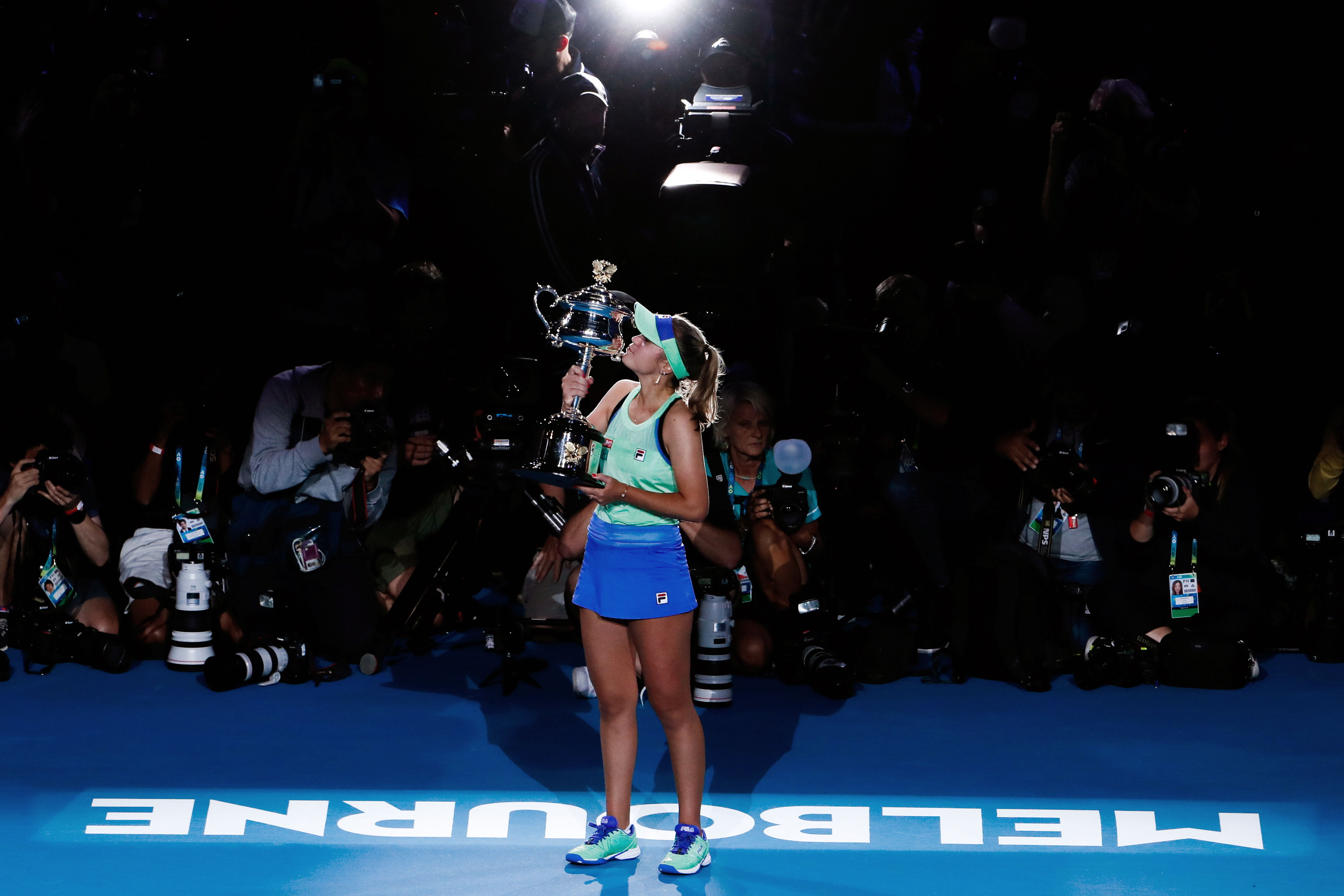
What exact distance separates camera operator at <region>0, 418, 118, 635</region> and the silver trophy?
2.68 meters

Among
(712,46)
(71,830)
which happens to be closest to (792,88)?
(712,46)

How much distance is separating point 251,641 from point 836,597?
7.51 ft

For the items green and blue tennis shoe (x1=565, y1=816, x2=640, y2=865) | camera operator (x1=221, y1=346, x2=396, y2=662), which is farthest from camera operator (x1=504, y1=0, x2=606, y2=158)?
green and blue tennis shoe (x1=565, y1=816, x2=640, y2=865)

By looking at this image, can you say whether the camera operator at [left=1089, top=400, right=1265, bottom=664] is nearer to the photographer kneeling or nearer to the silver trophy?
the photographer kneeling

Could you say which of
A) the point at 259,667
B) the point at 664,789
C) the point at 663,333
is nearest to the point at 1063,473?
the point at 664,789

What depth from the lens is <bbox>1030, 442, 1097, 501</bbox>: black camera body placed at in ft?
16.9

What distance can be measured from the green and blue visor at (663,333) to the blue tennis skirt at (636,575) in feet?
1.31

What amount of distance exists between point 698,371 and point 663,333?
0.43 feet

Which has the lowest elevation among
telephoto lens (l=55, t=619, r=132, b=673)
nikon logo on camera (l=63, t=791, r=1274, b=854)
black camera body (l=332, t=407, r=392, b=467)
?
nikon logo on camera (l=63, t=791, r=1274, b=854)

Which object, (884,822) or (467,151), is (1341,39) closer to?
(467,151)

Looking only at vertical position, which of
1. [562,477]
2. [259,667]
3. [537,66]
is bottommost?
[259,667]

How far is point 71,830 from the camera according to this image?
3.52 m

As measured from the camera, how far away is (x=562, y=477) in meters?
3.04

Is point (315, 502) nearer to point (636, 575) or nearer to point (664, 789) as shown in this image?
point (664, 789)
